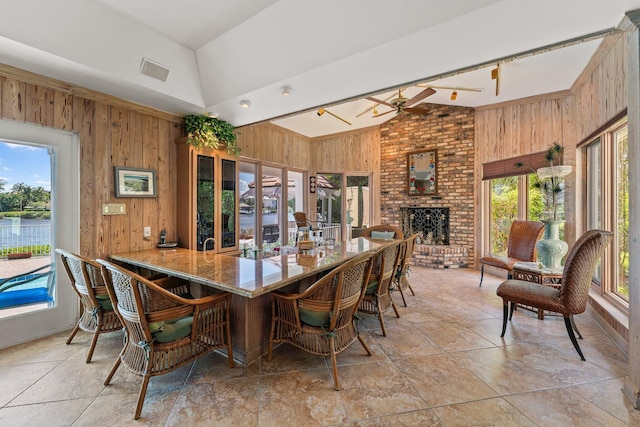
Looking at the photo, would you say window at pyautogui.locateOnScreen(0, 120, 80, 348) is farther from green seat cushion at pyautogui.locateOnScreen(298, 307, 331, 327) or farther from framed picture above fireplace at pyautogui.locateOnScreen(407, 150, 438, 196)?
framed picture above fireplace at pyautogui.locateOnScreen(407, 150, 438, 196)

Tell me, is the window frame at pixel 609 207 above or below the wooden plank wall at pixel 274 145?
below

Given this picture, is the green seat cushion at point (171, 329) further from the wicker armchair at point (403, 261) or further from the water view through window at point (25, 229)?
the wicker armchair at point (403, 261)

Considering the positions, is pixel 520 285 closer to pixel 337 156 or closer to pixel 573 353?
pixel 573 353

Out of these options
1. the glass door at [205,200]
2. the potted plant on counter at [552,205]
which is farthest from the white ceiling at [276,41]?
the potted plant on counter at [552,205]

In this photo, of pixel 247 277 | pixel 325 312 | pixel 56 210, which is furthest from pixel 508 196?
pixel 56 210

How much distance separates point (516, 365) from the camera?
7.09 ft

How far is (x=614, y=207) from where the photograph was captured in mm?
3035

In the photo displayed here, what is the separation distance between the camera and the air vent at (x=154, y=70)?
258 centimetres

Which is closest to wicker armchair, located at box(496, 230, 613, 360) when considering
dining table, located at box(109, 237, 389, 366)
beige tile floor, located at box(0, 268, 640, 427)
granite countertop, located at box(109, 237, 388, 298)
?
beige tile floor, located at box(0, 268, 640, 427)

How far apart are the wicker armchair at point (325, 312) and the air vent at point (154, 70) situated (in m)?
2.45

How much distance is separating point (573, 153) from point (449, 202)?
216 cm

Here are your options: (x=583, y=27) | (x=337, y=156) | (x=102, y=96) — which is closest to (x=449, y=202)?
(x=337, y=156)

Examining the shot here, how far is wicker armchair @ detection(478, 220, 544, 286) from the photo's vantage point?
13.6 feet

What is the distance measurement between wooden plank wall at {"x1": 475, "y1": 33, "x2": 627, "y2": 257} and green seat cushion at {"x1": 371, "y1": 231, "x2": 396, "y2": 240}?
2.43 metres
